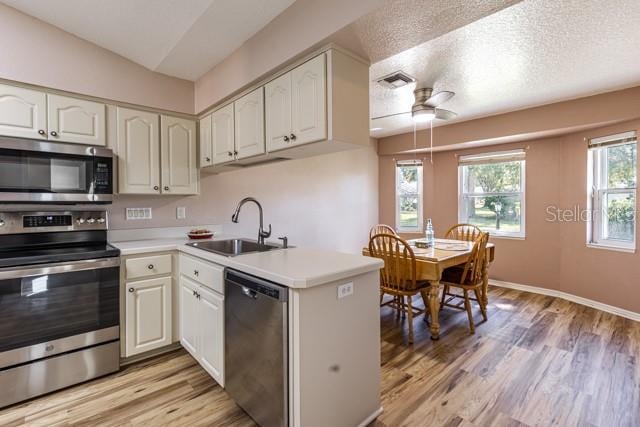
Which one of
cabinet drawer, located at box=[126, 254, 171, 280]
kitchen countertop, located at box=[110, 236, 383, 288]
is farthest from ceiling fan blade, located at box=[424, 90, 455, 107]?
cabinet drawer, located at box=[126, 254, 171, 280]

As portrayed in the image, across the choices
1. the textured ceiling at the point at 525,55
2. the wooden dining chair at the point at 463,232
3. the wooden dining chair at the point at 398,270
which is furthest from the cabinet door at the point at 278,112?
the wooden dining chair at the point at 463,232

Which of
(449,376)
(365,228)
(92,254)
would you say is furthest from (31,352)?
(365,228)

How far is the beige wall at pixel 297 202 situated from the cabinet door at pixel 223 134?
21.5 inches

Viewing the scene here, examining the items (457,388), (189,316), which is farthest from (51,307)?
(457,388)

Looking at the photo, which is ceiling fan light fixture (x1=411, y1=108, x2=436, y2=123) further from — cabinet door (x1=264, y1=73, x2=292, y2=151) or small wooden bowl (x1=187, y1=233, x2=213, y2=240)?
small wooden bowl (x1=187, y1=233, x2=213, y2=240)

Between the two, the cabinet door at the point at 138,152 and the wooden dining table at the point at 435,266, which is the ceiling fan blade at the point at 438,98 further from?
the cabinet door at the point at 138,152

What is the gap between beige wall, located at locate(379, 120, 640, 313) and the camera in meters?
3.42

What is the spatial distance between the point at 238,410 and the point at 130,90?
267cm

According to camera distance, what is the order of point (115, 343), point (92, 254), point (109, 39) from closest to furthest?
point (92, 254)
point (115, 343)
point (109, 39)

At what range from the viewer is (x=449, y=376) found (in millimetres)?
2234

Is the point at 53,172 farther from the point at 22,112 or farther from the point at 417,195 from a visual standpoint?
the point at 417,195

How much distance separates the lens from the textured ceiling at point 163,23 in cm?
197

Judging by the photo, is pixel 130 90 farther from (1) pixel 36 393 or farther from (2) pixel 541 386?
(2) pixel 541 386

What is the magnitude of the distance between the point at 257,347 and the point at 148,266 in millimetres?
1285
